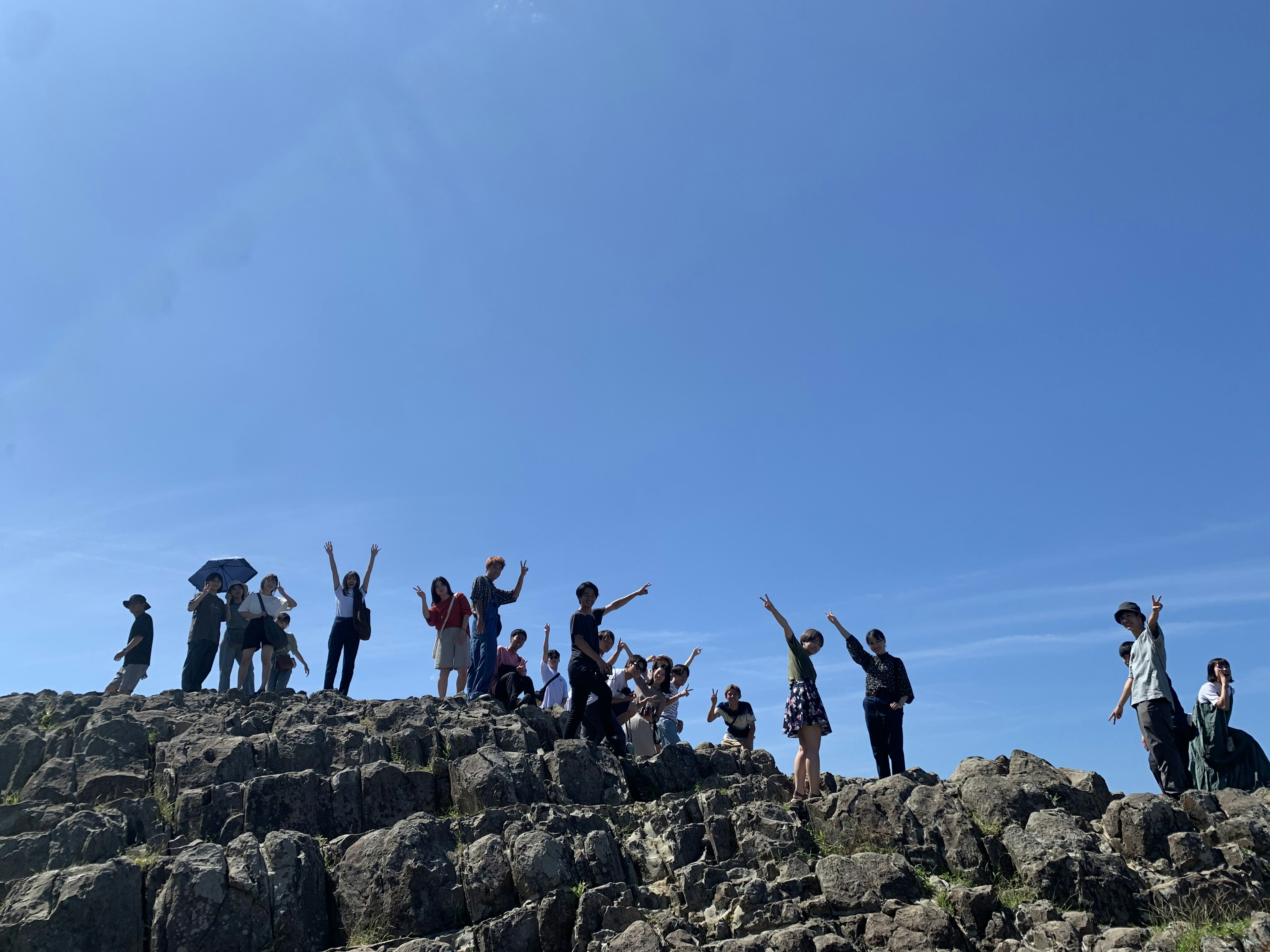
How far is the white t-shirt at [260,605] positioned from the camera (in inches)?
711

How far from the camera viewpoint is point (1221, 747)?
12461 mm

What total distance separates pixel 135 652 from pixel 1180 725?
1942cm

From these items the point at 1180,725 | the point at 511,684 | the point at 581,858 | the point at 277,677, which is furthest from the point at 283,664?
the point at 1180,725

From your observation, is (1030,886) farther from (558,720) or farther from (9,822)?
(9,822)

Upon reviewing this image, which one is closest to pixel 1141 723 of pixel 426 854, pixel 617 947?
pixel 617 947

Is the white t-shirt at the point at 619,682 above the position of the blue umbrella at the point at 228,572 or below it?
below

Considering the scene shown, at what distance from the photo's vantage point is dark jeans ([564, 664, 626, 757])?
13.2 metres

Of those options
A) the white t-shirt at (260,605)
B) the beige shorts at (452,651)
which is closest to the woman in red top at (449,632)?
the beige shorts at (452,651)

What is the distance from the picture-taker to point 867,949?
27.9 ft

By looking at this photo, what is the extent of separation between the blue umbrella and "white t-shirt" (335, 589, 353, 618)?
2598 millimetres

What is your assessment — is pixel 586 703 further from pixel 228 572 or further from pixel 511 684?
pixel 228 572

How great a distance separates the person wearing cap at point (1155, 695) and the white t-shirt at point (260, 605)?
628 inches

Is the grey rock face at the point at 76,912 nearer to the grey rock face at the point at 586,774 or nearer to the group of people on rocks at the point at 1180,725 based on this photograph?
the grey rock face at the point at 586,774

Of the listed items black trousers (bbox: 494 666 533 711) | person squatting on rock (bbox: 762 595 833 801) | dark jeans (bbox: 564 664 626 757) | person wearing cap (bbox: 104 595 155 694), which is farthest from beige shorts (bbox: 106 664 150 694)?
person squatting on rock (bbox: 762 595 833 801)
